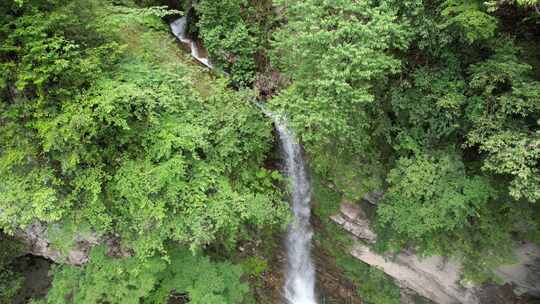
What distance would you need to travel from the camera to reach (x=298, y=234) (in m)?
11.3

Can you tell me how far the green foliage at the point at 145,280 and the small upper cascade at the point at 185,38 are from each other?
23.6ft

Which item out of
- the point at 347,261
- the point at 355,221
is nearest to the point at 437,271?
the point at 355,221

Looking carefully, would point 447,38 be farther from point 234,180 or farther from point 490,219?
point 234,180

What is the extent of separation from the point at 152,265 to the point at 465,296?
855 cm

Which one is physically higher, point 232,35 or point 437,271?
point 232,35

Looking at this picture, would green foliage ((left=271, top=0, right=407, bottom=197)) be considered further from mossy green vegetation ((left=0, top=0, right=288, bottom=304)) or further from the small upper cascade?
the small upper cascade

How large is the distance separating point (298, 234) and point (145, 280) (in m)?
5.35

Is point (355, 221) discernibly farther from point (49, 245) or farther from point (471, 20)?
point (49, 245)

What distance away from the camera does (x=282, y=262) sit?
11352mm

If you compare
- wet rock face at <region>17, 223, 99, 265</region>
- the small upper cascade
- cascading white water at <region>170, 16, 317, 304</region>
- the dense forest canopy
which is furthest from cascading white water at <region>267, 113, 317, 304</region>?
wet rock face at <region>17, 223, 99, 265</region>

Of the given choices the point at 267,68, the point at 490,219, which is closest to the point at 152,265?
the point at 267,68

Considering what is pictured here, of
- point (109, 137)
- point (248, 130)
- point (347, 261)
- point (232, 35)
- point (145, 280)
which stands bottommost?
point (347, 261)

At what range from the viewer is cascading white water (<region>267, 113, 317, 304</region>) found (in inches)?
419

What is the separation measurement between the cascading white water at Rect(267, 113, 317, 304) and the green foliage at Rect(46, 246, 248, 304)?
2836mm
